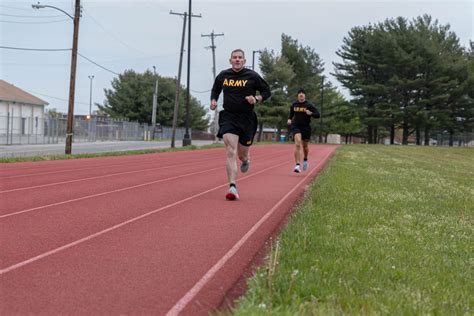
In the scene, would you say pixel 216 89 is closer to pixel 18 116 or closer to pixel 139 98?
→ pixel 18 116

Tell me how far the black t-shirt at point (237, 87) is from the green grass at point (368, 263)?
179 cm

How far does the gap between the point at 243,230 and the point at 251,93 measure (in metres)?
2.79

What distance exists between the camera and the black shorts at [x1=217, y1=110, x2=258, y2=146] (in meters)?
7.77

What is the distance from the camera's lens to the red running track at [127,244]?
11.0 feet

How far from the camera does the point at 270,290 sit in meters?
3.21

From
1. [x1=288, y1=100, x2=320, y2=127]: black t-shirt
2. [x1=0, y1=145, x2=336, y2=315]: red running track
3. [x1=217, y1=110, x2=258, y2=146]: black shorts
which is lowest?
[x1=0, y1=145, x2=336, y2=315]: red running track

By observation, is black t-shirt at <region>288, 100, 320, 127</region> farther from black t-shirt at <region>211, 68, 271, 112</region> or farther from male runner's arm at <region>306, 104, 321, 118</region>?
black t-shirt at <region>211, 68, 271, 112</region>

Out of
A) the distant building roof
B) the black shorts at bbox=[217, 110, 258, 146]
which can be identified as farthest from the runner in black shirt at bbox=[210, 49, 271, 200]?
the distant building roof

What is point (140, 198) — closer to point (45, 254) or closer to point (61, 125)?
point (45, 254)

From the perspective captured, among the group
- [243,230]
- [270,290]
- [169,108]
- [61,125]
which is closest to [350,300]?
[270,290]

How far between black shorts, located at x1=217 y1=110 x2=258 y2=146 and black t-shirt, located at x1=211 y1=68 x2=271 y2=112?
0.09m

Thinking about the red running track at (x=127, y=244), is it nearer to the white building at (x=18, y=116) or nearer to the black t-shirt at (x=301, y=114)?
the black t-shirt at (x=301, y=114)

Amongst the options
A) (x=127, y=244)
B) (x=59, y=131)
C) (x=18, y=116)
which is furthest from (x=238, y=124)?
(x=18, y=116)

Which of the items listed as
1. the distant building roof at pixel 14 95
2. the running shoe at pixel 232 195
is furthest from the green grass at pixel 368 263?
the distant building roof at pixel 14 95
